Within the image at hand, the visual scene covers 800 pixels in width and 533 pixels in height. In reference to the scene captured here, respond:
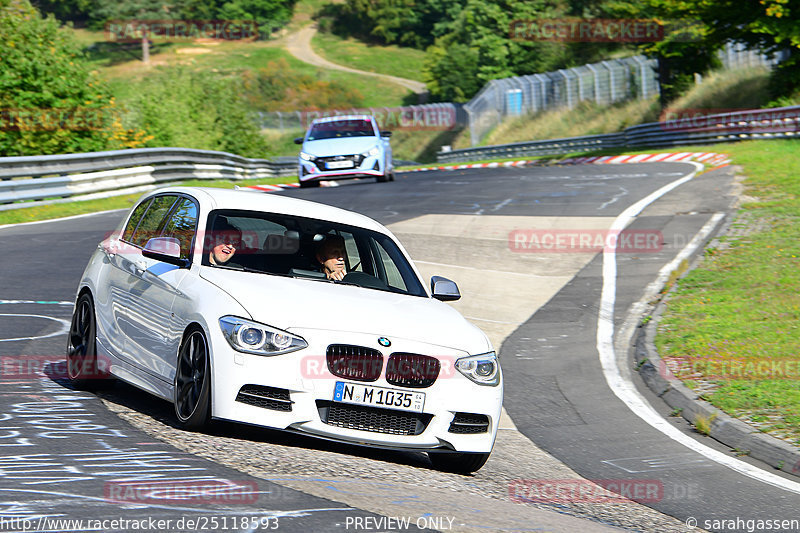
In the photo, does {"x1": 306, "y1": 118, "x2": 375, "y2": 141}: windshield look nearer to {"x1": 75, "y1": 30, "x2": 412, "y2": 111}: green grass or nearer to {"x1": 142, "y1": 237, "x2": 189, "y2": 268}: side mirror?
{"x1": 142, "y1": 237, "x2": 189, "y2": 268}: side mirror

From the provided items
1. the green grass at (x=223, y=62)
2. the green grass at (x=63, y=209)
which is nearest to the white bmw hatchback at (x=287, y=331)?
the green grass at (x=63, y=209)

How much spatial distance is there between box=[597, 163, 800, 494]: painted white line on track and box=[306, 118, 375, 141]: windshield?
11958mm

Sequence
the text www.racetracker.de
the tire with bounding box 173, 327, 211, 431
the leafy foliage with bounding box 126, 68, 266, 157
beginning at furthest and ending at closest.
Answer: the leafy foliage with bounding box 126, 68, 266, 157
the tire with bounding box 173, 327, 211, 431
the text www.racetracker.de

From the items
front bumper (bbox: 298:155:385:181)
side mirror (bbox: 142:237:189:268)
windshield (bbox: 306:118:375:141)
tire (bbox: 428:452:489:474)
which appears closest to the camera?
tire (bbox: 428:452:489:474)

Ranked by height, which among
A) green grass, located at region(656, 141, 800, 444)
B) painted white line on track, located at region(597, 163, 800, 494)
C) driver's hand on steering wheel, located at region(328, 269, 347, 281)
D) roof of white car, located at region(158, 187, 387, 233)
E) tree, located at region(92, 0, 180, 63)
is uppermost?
tree, located at region(92, 0, 180, 63)

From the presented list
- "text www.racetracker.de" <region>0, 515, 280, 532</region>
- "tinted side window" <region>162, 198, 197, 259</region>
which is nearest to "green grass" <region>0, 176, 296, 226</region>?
"tinted side window" <region>162, 198, 197, 259</region>

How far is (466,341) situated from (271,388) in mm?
1392

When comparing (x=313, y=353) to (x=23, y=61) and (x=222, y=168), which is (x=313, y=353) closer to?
(x=23, y=61)

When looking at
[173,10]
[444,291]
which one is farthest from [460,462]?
[173,10]

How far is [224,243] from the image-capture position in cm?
764

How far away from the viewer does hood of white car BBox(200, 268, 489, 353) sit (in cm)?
664

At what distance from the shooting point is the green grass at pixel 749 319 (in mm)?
9367

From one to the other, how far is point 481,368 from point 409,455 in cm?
106

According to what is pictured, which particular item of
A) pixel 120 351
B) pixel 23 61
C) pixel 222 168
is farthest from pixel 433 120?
pixel 120 351
